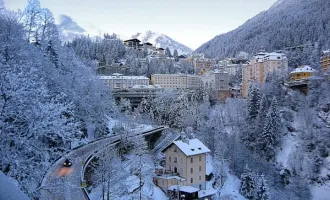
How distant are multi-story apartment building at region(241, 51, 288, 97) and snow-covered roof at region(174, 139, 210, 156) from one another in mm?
A: 42826

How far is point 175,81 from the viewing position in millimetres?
93312

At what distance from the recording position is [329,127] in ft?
168

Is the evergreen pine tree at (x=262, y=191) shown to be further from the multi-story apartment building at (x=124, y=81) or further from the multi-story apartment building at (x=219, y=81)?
the multi-story apartment building at (x=124, y=81)

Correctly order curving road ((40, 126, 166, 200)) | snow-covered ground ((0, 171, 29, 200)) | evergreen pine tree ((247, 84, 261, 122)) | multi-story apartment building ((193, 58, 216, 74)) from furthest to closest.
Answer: multi-story apartment building ((193, 58, 216, 74)) < evergreen pine tree ((247, 84, 261, 122)) < curving road ((40, 126, 166, 200)) < snow-covered ground ((0, 171, 29, 200))

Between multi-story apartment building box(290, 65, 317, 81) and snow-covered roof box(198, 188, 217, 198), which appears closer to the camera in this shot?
snow-covered roof box(198, 188, 217, 198)

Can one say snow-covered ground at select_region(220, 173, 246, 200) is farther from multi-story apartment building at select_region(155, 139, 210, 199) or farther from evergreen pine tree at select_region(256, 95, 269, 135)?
evergreen pine tree at select_region(256, 95, 269, 135)

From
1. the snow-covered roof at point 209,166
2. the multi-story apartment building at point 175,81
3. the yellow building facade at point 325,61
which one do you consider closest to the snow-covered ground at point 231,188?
the snow-covered roof at point 209,166

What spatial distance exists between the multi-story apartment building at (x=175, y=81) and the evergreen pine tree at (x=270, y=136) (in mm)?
39863

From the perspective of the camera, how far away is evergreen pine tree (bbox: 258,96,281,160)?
4994cm

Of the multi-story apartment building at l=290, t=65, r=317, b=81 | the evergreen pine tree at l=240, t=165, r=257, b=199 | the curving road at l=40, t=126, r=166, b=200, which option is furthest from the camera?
the multi-story apartment building at l=290, t=65, r=317, b=81

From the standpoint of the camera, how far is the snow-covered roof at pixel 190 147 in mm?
33978

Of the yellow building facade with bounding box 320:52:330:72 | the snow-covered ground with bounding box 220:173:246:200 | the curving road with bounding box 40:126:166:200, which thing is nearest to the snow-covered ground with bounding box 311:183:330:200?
the snow-covered ground with bounding box 220:173:246:200

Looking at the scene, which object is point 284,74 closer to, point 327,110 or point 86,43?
point 327,110

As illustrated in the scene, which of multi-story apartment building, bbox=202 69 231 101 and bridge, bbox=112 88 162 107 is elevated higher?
multi-story apartment building, bbox=202 69 231 101
